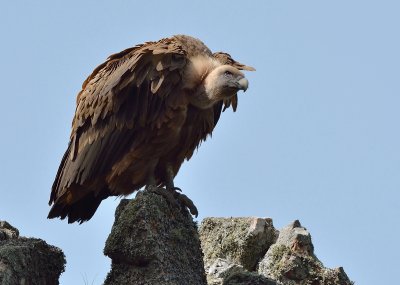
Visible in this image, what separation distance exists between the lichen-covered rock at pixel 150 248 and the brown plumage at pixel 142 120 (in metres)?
1.35

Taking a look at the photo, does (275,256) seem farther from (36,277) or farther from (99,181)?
(36,277)

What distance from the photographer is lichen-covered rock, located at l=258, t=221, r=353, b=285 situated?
479 inches

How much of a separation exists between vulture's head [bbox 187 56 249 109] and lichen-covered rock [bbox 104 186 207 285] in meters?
1.84

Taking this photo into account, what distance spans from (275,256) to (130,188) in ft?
6.66

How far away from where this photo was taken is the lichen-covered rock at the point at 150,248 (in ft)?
33.0

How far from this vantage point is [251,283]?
10695 mm

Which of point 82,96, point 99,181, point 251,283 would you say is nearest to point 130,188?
point 99,181

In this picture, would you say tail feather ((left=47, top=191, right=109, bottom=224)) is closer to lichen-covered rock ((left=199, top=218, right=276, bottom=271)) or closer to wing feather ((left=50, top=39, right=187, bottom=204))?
wing feather ((left=50, top=39, right=187, bottom=204))

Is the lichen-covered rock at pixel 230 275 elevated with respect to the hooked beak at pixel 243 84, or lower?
lower

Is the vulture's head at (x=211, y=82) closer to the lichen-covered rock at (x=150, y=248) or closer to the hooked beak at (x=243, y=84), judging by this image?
the hooked beak at (x=243, y=84)

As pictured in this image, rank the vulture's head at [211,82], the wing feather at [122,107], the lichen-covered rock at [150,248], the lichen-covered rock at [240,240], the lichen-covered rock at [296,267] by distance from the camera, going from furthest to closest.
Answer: the lichen-covered rock at [240,240], the lichen-covered rock at [296,267], the vulture's head at [211,82], the wing feather at [122,107], the lichen-covered rock at [150,248]

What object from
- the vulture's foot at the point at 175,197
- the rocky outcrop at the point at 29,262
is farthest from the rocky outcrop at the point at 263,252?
the rocky outcrop at the point at 29,262

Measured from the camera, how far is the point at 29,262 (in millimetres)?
10148

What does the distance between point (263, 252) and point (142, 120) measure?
250 cm
